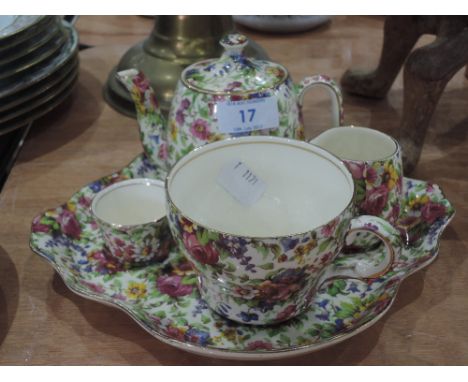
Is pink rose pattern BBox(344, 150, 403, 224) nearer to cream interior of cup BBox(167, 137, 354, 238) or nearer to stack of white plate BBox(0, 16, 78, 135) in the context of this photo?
cream interior of cup BBox(167, 137, 354, 238)

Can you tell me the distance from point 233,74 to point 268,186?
0.41 feet

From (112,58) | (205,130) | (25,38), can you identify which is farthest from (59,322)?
(112,58)

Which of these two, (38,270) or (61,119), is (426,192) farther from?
(61,119)

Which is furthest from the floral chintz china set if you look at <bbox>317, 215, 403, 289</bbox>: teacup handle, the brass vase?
the brass vase

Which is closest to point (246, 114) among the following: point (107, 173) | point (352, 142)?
point (352, 142)

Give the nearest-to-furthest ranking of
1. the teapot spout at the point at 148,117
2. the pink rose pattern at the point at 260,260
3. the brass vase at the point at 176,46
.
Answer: the pink rose pattern at the point at 260,260, the teapot spout at the point at 148,117, the brass vase at the point at 176,46

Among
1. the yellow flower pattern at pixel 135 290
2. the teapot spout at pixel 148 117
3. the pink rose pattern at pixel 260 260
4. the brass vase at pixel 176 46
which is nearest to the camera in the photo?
the pink rose pattern at pixel 260 260

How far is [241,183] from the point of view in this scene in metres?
0.55

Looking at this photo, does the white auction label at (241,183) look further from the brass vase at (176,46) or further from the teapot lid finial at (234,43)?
the brass vase at (176,46)

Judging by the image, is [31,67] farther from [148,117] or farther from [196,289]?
[196,289]

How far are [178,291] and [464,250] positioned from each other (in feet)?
1.03

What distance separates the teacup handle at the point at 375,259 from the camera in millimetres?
441

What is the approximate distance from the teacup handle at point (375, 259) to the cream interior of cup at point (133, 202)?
8.0 inches

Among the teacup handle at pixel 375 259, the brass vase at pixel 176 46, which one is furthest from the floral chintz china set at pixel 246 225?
the brass vase at pixel 176 46
